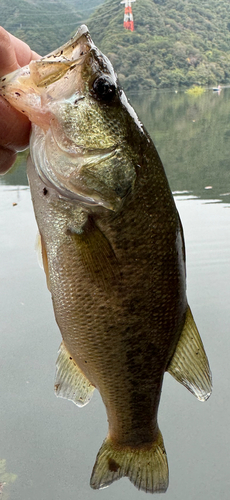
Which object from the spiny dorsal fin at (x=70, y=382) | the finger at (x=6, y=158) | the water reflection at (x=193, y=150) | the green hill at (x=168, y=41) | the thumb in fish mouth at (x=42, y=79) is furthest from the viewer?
the green hill at (x=168, y=41)

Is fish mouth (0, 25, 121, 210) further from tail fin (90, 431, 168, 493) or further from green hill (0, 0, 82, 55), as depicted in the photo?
green hill (0, 0, 82, 55)

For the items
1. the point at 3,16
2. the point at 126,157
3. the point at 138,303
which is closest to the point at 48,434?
the point at 138,303

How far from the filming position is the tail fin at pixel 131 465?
1454 millimetres

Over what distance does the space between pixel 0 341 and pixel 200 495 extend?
2.13 metres

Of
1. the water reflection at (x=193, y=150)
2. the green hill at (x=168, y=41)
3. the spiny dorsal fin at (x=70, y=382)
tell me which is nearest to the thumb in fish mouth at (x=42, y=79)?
the spiny dorsal fin at (x=70, y=382)

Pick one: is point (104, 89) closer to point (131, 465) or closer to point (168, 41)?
point (131, 465)

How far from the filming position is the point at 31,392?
3.53 m

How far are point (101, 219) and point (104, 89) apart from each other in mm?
313

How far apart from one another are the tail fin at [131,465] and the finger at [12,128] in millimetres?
986

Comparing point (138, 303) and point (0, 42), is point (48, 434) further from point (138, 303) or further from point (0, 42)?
point (0, 42)

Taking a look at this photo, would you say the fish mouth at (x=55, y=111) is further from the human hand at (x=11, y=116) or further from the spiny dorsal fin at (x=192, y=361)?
the spiny dorsal fin at (x=192, y=361)

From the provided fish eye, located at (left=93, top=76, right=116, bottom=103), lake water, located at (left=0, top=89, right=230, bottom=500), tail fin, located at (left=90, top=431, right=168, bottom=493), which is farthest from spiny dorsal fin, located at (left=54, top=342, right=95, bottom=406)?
lake water, located at (left=0, top=89, right=230, bottom=500)

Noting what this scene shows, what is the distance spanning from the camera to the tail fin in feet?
4.77

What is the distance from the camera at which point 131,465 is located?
58.4 inches
